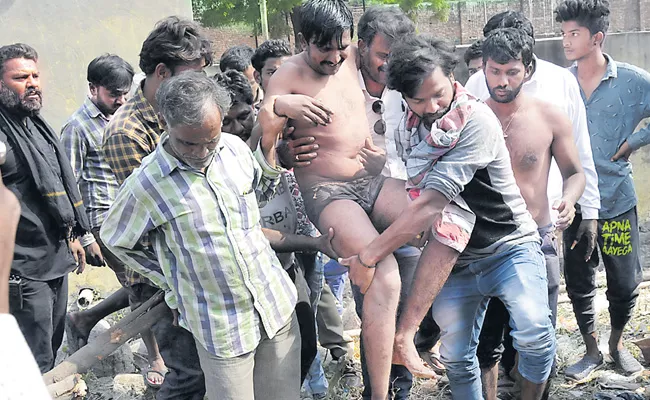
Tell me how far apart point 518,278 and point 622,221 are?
5.48ft

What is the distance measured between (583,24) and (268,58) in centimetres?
203

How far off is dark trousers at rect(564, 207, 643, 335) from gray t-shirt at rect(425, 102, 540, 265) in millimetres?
1223

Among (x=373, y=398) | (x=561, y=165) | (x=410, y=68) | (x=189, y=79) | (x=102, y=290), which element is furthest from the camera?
(x=102, y=290)

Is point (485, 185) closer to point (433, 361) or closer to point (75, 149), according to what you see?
point (433, 361)

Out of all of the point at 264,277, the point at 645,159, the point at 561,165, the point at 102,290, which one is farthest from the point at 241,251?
the point at 645,159

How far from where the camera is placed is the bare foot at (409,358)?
11.6ft

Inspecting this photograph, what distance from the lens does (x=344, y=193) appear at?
372 centimetres

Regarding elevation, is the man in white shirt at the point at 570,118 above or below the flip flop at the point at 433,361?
above

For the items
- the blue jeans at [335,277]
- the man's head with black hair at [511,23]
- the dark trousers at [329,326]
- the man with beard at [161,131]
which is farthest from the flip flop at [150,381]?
the man's head with black hair at [511,23]

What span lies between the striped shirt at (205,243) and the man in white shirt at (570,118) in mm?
1405

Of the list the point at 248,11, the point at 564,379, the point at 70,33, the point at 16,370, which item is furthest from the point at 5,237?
the point at 248,11

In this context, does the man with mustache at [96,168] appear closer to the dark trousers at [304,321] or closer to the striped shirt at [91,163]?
the striped shirt at [91,163]

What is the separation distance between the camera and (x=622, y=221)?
16.2 feet

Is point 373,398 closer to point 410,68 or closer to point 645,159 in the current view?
point 410,68
